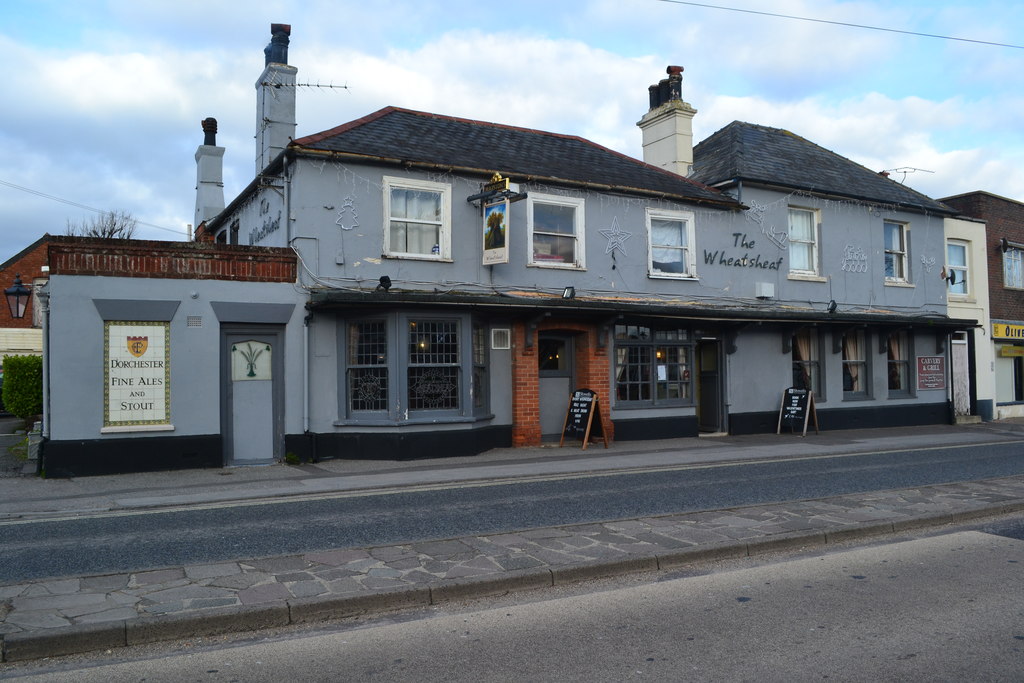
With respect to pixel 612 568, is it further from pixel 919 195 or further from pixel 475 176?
pixel 919 195

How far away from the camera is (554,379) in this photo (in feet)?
58.5

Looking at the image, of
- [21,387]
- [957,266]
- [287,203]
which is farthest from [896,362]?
[21,387]

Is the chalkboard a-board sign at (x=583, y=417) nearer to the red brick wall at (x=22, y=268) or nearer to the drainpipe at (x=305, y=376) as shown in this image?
the drainpipe at (x=305, y=376)

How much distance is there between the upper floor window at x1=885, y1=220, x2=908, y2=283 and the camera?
2269cm

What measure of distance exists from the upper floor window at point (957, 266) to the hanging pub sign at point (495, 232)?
15.8 metres

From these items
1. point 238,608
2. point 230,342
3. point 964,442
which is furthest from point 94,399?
point 964,442

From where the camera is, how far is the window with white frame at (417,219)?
1558 centimetres

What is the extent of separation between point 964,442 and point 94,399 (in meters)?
17.9

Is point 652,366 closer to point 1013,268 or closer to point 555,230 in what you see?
point 555,230

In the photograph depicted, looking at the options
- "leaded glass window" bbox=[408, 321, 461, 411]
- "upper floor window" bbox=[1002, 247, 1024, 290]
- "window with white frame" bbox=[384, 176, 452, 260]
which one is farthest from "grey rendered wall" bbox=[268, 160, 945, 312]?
"upper floor window" bbox=[1002, 247, 1024, 290]

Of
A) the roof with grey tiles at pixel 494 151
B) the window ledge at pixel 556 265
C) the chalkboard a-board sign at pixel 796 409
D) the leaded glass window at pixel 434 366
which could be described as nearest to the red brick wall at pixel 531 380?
the window ledge at pixel 556 265

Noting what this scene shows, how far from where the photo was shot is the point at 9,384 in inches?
720

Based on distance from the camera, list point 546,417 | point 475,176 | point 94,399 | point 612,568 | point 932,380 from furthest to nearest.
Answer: point 932,380 < point 546,417 < point 475,176 < point 94,399 < point 612,568

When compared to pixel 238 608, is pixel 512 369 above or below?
above
